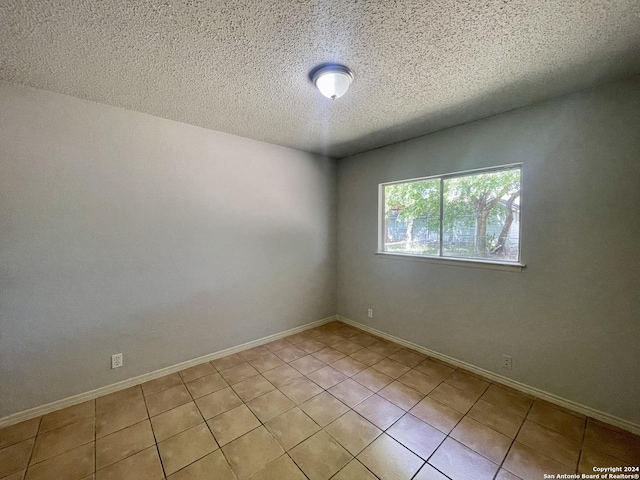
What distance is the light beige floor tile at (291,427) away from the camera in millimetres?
1724

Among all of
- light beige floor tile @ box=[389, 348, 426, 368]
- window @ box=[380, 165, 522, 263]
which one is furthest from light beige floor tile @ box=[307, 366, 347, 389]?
window @ box=[380, 165, 522, 263]

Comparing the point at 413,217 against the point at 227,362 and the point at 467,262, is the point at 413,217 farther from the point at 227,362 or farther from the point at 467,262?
the point at 227,362

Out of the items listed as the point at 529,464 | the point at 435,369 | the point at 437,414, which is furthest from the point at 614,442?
the point at 435,369

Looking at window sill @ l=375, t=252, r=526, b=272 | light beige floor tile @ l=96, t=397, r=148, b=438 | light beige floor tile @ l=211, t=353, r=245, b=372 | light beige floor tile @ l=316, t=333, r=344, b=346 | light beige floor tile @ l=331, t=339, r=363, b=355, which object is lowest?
light beige floor tile @ l=96, t=397, r=148, b=438

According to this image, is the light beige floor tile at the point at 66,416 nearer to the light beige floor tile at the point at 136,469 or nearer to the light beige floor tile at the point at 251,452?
the light beige floor tile at the point at 136,469

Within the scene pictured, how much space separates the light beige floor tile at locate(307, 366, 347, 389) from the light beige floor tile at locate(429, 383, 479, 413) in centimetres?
82

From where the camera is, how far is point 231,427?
184cm

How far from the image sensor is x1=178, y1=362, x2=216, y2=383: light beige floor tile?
97.9 inches

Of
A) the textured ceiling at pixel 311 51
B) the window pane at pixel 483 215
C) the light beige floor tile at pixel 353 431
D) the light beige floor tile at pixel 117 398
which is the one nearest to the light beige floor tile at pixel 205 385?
the light beige floor tile at pixel 117 398

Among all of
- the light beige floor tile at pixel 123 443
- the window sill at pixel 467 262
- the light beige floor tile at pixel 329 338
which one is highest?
the window sill at pixel 467 262

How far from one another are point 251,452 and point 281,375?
0.89m

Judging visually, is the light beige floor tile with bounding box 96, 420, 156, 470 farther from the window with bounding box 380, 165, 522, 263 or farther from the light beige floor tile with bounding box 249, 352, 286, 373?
the window with bounding box 380, 165, 522, 263

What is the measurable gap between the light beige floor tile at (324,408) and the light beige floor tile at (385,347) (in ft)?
3.27

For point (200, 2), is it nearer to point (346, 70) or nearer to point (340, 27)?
point (340, 27)
